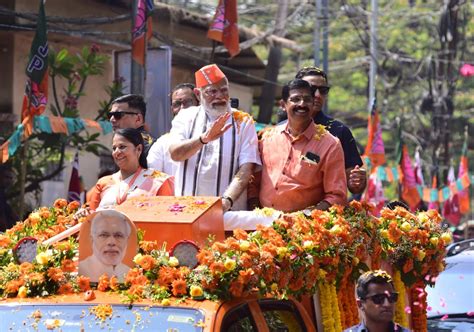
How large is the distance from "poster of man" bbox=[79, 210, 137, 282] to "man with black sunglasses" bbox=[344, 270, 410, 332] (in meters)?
1.25

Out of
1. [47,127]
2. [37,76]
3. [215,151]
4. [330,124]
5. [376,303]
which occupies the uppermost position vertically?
[37,76]

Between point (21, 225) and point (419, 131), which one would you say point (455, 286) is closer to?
point (21, 225)

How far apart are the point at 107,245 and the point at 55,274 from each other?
314mm

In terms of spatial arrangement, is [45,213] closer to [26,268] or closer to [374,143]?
[26,268]

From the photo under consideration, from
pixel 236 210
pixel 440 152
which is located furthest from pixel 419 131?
pixel 236 210

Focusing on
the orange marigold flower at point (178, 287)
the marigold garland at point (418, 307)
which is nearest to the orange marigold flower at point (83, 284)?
the orange marigold flower at point (178, 287)

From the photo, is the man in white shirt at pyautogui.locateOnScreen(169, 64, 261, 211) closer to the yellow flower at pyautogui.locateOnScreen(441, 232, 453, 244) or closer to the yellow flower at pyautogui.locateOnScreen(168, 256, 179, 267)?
the yellow flower at pyautogui.locateOnScreen(441, 232, 453, 244)

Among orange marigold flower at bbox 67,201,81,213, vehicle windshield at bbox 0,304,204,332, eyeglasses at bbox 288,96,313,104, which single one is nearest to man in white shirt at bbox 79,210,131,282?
vehicle windshield at bbox 0,304,204,332

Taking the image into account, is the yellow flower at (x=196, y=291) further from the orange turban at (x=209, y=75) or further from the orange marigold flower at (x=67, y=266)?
the orange turban at (x=209, y=75)

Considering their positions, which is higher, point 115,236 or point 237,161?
point 237,161

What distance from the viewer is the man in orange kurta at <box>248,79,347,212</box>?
308 inches

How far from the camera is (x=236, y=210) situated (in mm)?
7898

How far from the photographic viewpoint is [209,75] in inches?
310

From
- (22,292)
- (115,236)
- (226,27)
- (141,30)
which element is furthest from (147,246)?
(226,27)
